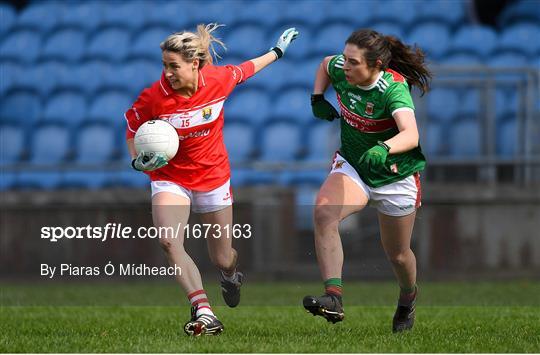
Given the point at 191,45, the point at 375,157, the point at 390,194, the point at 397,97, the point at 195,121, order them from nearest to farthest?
the point at 375,157 → the point at 397,97 → the point at 191,45 → the point at 390,194 → the point at 195,121

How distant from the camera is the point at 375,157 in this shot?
595 cm

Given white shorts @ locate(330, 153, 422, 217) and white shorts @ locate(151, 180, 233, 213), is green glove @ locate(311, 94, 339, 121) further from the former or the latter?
white shorts @ locate(151, 180, 233, 213)

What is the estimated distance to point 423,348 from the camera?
5.82 metres

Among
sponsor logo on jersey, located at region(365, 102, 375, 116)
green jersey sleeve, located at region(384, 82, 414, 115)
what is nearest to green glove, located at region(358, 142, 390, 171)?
green jersey sleeve, located at region(384, 82, 414, 115)

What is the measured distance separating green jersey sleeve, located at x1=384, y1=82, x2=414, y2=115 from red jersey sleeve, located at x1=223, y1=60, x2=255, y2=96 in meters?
1.07

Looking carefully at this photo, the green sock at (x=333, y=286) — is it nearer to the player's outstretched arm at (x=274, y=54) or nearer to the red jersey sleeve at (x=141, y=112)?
the red jersey sleeve at (x=141, y=112)

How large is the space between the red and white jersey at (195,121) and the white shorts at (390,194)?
31.4 inches

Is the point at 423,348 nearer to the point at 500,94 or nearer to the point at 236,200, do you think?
the point at 236,200

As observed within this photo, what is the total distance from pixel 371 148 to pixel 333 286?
0.82m

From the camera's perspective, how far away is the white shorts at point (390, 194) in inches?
260

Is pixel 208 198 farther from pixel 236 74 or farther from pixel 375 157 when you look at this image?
pixel 375 157

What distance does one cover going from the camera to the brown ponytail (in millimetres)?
6395

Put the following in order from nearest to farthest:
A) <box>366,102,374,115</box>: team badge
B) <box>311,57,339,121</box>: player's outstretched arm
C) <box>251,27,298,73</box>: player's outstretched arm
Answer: <box>366,102,374,115</box>: team badge, <box>311,57,339,121</box>: player's outstretched arm, <box>251,27,298,73</box>: player's outstretched arm

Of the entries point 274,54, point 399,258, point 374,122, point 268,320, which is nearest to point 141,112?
point 274,54
